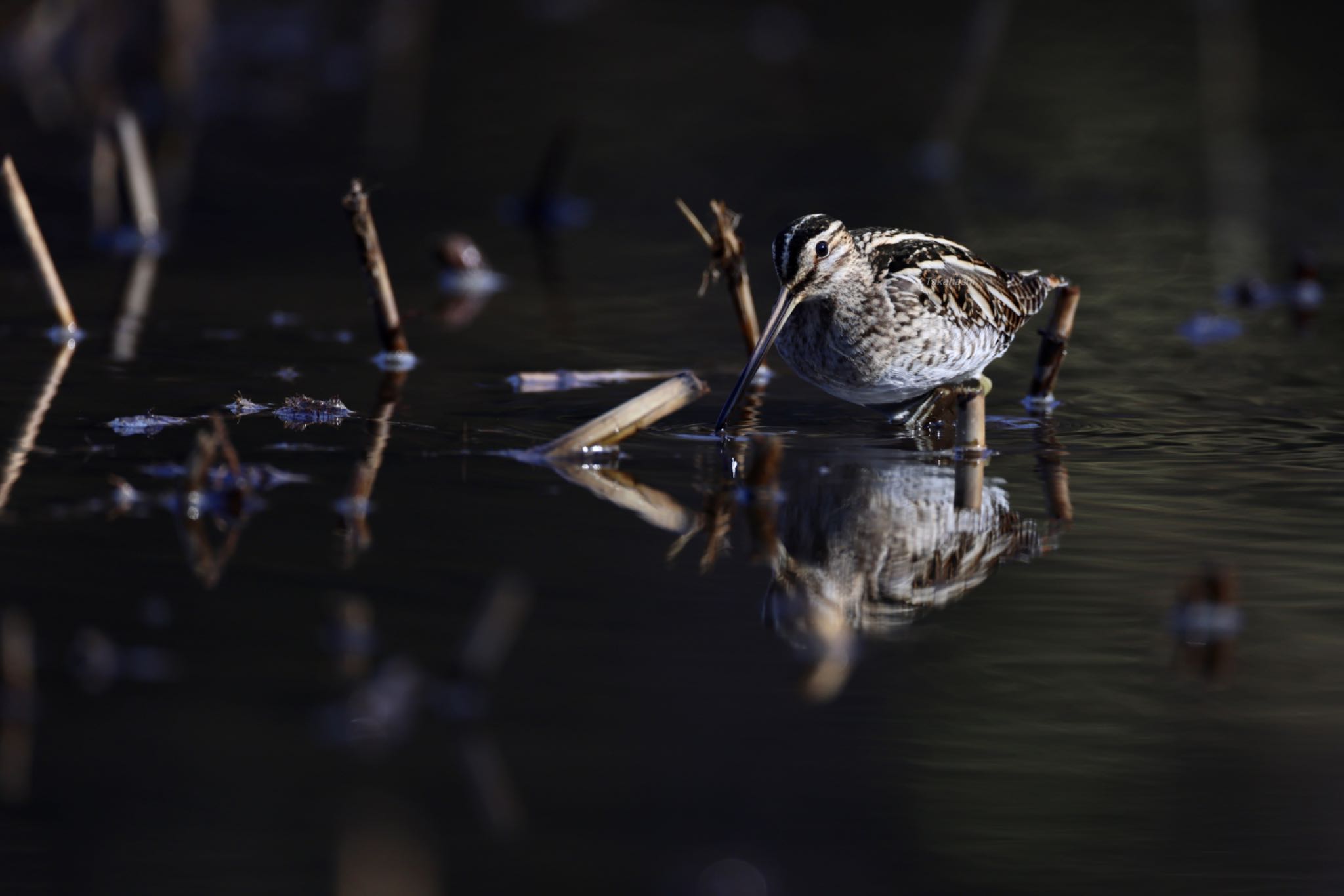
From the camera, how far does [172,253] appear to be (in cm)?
971

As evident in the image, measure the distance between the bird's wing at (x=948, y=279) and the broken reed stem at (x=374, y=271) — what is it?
5.81ft

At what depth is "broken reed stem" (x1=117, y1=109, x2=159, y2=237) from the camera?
9.59 m

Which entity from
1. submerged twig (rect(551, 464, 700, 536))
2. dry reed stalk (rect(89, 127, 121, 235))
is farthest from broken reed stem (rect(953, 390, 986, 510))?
dry reed stalk (rect(89, 127, 121, 235))

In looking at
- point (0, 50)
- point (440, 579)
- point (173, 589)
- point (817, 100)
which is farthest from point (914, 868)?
point (0, 50)

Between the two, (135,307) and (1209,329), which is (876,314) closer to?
(1209,329)

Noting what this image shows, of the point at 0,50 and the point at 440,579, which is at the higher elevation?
the point at 0,50

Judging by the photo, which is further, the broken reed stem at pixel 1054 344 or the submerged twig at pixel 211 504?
the broken reed stem at pixel 1054 344

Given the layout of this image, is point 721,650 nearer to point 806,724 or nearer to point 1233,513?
point 806,724

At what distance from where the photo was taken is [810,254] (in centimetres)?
618

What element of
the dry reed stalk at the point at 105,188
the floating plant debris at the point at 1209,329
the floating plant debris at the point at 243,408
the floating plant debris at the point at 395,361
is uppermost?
the dry reed stalk at the point at 105,188

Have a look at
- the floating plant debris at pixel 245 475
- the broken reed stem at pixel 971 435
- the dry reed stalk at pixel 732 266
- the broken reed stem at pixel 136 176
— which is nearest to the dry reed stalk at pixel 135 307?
the broken reed stem at pixel 136 176

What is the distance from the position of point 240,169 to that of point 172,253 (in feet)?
7.73

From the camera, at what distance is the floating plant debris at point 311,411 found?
252 inches

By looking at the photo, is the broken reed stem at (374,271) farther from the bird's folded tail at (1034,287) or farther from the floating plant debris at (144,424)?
the bird's folded tail at (1034,287)
